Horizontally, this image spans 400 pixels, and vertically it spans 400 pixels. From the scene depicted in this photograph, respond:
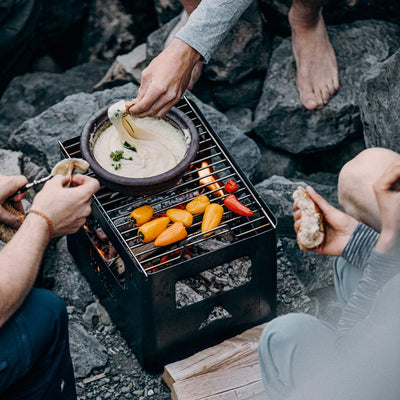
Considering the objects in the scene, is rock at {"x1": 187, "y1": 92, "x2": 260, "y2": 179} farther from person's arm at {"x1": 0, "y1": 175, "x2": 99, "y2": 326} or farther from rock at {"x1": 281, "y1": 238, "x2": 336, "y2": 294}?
person's arm at {"x1": 0, "y1": 175, "x2": 99, "y2": 326}

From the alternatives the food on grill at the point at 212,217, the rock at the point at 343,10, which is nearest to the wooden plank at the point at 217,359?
the food on grill at the point at 212,217

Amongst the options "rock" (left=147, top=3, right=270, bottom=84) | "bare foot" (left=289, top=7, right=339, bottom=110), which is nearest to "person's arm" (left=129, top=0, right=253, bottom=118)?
"bare foot" (left=289, top=7, right=339, bottom=110)

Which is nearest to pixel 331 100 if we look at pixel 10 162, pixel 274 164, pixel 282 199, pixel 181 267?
pixel 274 164

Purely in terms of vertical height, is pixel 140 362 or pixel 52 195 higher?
pixel 52 195

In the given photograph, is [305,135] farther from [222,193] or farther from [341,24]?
[222,193]

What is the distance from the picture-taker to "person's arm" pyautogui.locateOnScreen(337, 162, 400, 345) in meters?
1.97

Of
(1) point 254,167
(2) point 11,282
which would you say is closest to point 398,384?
(2) point 11,282

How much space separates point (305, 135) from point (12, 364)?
2826 mm

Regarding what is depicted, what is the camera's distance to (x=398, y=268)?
2.01m

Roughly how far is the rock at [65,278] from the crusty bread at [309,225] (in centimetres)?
186

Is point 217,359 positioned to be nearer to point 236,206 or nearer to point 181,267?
point 181,267

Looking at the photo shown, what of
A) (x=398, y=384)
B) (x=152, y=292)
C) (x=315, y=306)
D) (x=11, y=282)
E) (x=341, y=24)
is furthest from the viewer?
(x=341, y=24)

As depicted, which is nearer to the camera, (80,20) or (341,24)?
(341,24)

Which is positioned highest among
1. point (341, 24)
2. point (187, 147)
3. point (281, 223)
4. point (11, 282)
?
point (11, 282)
